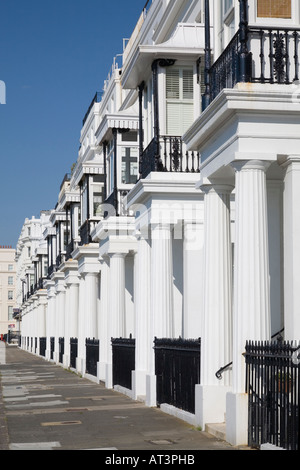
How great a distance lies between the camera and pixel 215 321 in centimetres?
1388

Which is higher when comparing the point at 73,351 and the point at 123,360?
the point at 123,360

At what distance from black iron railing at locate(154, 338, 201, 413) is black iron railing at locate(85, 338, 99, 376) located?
11141mm

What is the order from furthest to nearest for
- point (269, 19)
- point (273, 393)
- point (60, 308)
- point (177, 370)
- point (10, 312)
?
point (10, 312), point (60, 308), point (177, 370), point (269, 19), point (273, 393)

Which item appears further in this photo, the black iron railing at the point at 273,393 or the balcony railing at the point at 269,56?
the balcony railing at the point at 269,56

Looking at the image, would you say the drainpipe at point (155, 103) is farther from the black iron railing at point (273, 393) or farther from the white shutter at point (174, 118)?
the black iron railing at point (273, 393)

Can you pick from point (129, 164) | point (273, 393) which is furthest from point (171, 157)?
point (273, 393)

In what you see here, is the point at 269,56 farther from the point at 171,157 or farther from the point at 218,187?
the point at 171,157

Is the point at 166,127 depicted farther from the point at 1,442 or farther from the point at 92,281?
the point at 92,281

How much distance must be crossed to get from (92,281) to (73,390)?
7636 millimetres

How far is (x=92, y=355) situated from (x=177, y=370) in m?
14.2

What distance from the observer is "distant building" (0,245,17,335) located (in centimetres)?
15050

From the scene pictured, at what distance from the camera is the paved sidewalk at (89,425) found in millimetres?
12867

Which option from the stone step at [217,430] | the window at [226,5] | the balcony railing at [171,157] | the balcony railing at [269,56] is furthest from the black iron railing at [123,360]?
the balcony railing at [269,56]

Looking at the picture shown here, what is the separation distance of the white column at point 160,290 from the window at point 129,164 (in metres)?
6.52
